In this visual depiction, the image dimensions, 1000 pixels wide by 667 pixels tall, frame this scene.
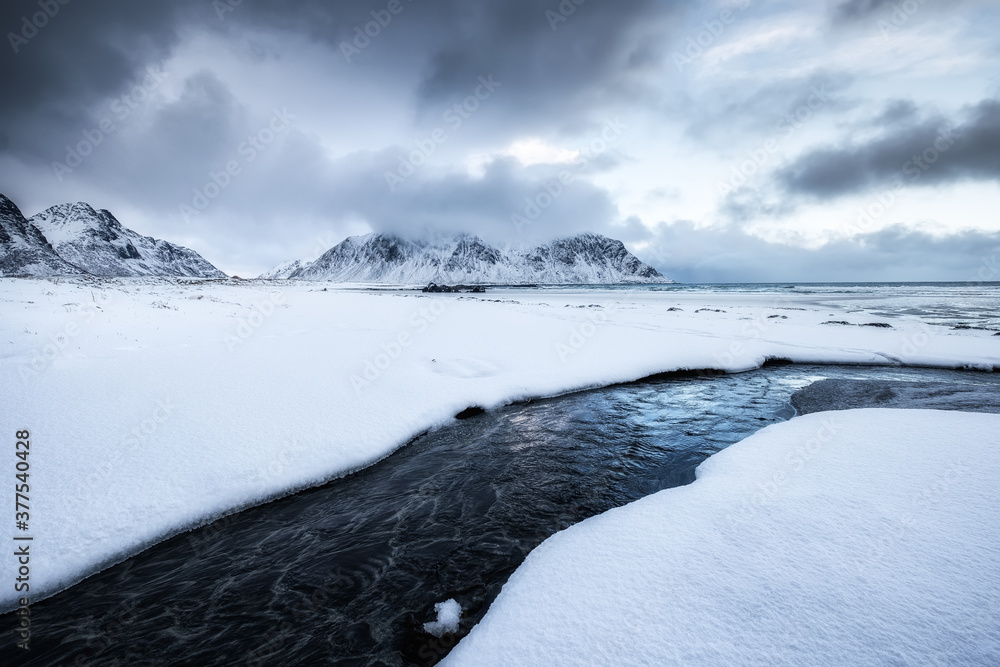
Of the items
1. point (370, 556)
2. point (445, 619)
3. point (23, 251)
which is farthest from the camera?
point (23, 251)

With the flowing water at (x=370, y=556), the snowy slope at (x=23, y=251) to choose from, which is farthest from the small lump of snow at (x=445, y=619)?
the snowy slope at (x=23, y=251)

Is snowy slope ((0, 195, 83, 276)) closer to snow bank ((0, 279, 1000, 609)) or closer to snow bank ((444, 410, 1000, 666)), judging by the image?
snow bank ((0, 279, 1000, 609))

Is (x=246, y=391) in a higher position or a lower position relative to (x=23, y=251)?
lower

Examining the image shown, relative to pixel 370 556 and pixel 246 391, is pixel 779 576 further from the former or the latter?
pixel 246 391

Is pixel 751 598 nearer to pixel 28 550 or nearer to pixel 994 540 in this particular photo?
pixel 994 540

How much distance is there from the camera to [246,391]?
6.70 m

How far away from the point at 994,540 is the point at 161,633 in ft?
21.1

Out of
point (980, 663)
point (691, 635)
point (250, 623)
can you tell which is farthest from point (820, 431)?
point (250, 623)

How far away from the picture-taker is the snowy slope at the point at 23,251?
126 m

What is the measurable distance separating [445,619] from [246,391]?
5.52m

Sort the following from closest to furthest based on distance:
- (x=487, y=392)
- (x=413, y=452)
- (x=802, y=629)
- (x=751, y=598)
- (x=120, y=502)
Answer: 1. (x=802, y=629)
2. (x=751, y=598)
3. (x=120, y=502)
4. (x=413, y=452)
5. (x=487, y=392)

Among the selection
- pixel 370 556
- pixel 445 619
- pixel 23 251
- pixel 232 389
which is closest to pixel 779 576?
pixel 445 619

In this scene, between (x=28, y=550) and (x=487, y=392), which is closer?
(x=28, y=550)

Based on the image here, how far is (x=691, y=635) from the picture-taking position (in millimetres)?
2322
